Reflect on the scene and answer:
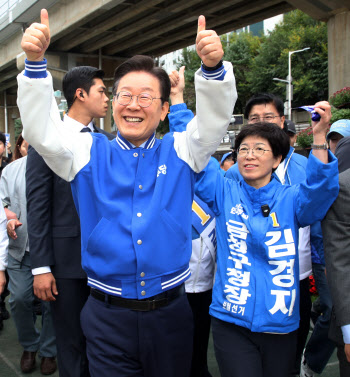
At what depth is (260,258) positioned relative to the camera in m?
2.36

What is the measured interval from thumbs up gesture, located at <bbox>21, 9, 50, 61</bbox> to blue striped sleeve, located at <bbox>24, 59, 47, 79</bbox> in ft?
0.06

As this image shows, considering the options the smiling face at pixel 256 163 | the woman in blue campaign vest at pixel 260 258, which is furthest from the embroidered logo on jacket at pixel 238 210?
the smiling face at pixel 256 163

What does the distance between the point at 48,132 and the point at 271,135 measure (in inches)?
54.7

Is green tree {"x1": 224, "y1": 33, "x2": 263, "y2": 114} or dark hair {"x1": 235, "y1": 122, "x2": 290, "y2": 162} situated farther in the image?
green tree {"x1": 224, "y1": 33, "x2": 263, "y2": 114}

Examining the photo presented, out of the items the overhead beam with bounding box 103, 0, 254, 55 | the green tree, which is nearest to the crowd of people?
the overhead beam with bounding box 103, 0, 254, 55

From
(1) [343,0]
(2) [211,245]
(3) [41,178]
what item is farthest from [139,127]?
(1) [343,0]

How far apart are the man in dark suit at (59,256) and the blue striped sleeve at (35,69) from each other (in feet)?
3.80

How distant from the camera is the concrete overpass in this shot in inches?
551

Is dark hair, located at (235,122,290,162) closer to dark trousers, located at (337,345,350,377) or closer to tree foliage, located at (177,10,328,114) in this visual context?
dark trousers, located at (337,345,350,377)

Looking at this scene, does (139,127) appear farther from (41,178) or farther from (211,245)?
(211,245)

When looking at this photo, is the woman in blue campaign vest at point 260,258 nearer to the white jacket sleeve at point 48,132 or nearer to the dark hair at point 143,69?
the dark hair at point 143,69

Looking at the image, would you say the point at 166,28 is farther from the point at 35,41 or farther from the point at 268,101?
the point at 35,41

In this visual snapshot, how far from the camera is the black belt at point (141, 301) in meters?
1.91

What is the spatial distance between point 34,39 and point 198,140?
734 millimetres
